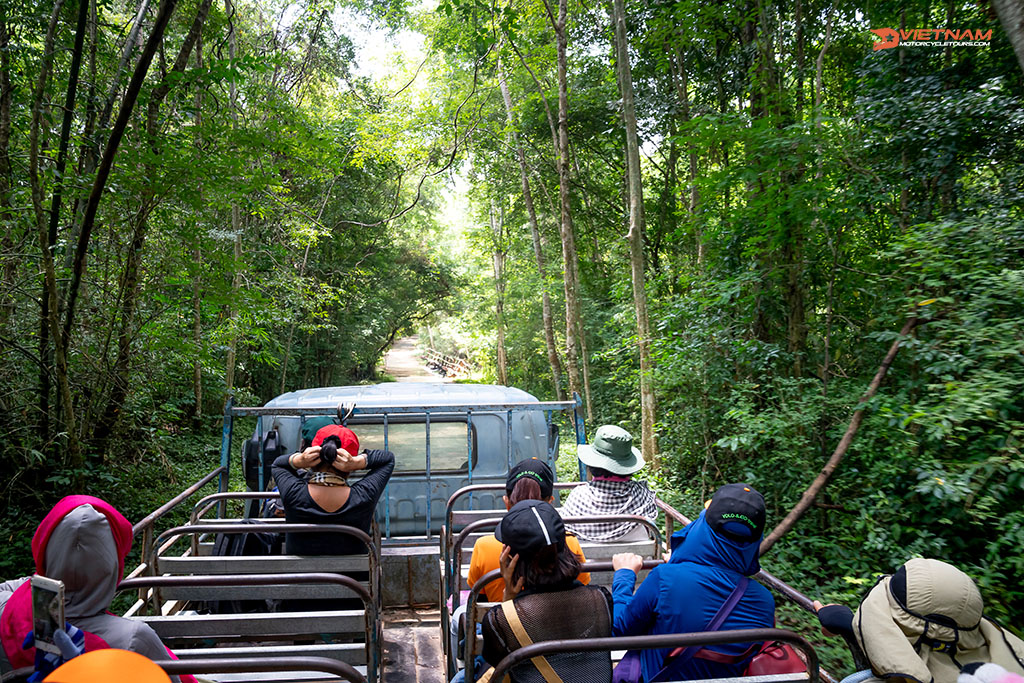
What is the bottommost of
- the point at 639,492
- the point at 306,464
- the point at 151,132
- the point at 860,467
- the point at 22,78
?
the point at 860,467

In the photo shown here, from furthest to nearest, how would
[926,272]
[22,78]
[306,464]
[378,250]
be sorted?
[378,250] < [22,78] < [926,272] < [306,464]

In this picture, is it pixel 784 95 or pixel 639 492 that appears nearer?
pixel 639 492

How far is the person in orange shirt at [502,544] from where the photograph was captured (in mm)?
3131

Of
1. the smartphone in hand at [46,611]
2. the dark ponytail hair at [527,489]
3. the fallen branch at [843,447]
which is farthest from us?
the fallen branch at [843,447]

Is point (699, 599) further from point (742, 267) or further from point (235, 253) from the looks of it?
point (235, 253)

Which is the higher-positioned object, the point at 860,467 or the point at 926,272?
the point at 926,272

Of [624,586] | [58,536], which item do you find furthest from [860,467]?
[58,536]

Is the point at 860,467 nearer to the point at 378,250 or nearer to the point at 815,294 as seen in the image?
the point at 815,294

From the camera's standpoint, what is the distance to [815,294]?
26.9ft

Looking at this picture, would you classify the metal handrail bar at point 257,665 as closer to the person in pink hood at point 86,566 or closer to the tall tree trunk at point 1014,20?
the person in pink hood at point 86,566

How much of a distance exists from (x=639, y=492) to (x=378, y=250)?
1929 centimetres

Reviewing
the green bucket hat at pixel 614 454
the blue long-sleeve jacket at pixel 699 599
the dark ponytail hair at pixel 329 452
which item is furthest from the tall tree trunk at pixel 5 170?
the blue long-sleeve jacket at pixel 699 599

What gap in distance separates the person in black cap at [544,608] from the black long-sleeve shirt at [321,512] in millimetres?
1810
